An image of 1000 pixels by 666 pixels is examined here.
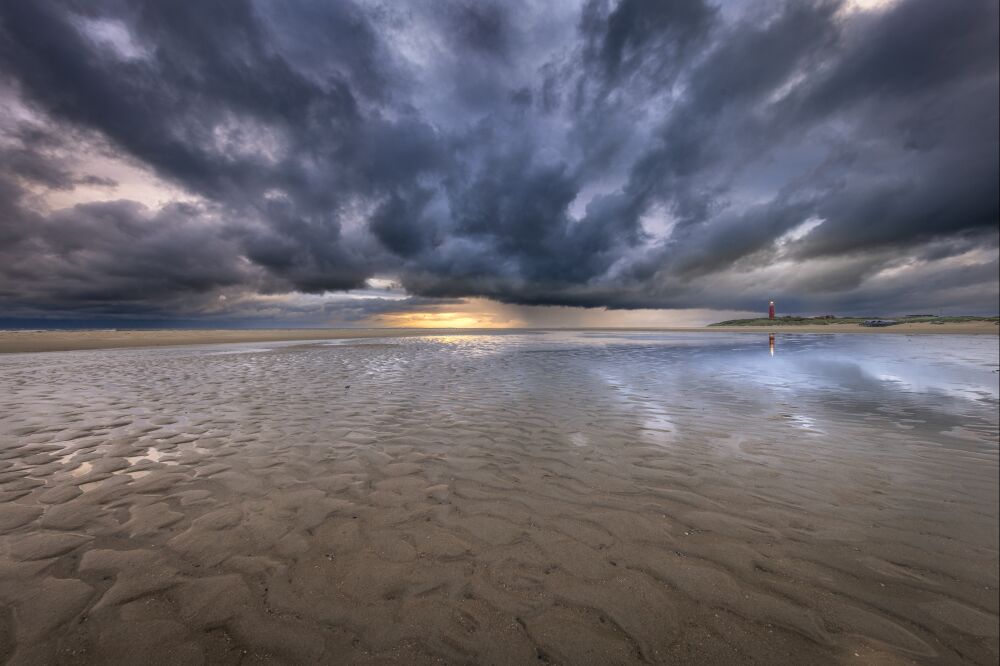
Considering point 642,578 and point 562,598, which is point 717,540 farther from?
point 562,598

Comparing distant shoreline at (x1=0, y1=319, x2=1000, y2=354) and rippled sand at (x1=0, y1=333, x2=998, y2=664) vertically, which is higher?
distant shoreline at (x1=0, y1=319, x2=1000, y2=354)

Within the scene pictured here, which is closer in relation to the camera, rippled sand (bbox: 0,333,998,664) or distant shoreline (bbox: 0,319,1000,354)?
rippled sand (bbox: 0,333,998,664)

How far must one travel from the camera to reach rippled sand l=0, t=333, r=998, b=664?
115 inches

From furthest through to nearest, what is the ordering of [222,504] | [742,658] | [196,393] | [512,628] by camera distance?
1. [196,393]
2. [222,504]
3. [512,628]
4. [742,658]

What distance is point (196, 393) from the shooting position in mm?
12656

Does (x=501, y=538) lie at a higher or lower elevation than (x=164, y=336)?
lower

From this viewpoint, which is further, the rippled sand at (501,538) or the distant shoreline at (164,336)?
the distant shoreline at (164,336)

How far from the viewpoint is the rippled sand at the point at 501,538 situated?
9.55 feet

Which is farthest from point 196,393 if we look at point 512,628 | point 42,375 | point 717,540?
point 717,540

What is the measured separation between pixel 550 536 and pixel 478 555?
0.84 m

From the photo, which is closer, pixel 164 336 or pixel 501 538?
pixel 501 538

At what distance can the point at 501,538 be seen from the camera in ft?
14.0

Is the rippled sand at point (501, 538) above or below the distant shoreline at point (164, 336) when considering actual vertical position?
below

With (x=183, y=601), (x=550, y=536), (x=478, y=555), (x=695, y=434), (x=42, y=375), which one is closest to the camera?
(x=183, y=601)
